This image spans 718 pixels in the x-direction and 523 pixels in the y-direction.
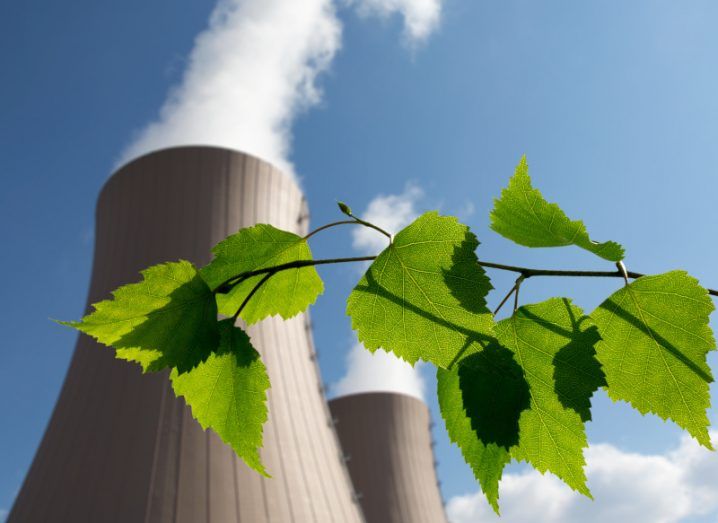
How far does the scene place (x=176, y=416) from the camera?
7.46 ft

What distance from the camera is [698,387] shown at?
0.36ft

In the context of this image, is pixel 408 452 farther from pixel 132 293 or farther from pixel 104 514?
pixel 132 293

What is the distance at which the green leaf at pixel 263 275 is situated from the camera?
0.42ft

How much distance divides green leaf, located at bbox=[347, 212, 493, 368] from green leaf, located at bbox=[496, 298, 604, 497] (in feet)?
0.04

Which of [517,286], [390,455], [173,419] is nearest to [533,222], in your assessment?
[517,286]

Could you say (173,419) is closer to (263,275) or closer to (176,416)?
(176,416)

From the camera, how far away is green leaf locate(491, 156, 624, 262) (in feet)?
0.34

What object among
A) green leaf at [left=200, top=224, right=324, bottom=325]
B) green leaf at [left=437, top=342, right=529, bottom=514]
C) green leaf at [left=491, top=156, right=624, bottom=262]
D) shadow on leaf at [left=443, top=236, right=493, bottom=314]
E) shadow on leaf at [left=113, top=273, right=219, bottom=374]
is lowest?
green leaf at [left=437, top=342, right=529, bottom=514]

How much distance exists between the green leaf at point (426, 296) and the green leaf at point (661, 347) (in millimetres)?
31

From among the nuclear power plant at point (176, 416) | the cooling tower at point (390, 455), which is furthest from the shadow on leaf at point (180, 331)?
the cooling tower at point (390, 455)

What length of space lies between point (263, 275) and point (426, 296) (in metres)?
0.04

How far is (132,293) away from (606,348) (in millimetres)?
90

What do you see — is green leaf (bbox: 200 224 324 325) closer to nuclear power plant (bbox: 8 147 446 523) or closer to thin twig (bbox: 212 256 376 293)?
thin twig (bbox: 212 256 376 293)

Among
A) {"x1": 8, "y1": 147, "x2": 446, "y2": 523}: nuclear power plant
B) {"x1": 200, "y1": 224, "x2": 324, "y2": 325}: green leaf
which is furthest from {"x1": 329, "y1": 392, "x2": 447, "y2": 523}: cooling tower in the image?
{"x1": 200, "y1": 224, "x2": 324, "y2": 325}: green leaf
